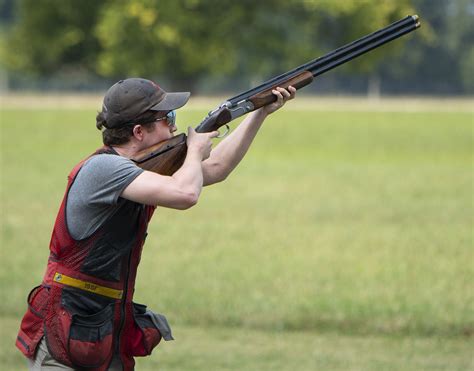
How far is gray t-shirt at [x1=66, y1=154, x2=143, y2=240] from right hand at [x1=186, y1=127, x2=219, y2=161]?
0.32 m

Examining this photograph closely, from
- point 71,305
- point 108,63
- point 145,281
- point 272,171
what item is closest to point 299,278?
point 145,281

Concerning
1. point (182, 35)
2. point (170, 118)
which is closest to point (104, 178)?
point (170, 118)

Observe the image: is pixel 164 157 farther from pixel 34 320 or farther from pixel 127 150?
pixel 34 320

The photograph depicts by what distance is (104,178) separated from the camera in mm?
5625

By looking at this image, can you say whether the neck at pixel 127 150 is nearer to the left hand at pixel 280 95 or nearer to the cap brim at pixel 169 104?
the cap brim at pixel 169 104

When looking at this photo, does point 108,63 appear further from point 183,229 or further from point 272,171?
point 183,229

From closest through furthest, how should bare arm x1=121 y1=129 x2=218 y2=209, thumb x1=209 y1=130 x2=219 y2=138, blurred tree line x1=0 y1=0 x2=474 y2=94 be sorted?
bare arm x1=121 y1=129 x2=218 y2=209, thumb x1=209 y1=130 x2=219 y2=138, blurred tree line x1=0 y1=0 x2=474 y2=94

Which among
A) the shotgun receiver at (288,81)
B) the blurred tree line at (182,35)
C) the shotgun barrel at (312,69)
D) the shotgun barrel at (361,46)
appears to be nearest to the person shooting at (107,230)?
the shotgun receiver at (288,81)

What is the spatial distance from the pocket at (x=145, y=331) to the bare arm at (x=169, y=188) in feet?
2.36

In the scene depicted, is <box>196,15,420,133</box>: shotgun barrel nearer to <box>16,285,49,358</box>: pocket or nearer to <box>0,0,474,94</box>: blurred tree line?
<box>16,285,49,358</box>: pocket

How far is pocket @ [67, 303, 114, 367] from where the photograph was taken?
5.76m

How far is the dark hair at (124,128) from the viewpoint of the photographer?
19.1 ft

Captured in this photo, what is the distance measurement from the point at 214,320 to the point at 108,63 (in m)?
51.0

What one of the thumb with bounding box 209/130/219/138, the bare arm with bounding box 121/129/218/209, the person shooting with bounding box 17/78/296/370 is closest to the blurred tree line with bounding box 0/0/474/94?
the thumb with bounding box 209/130/219/138
